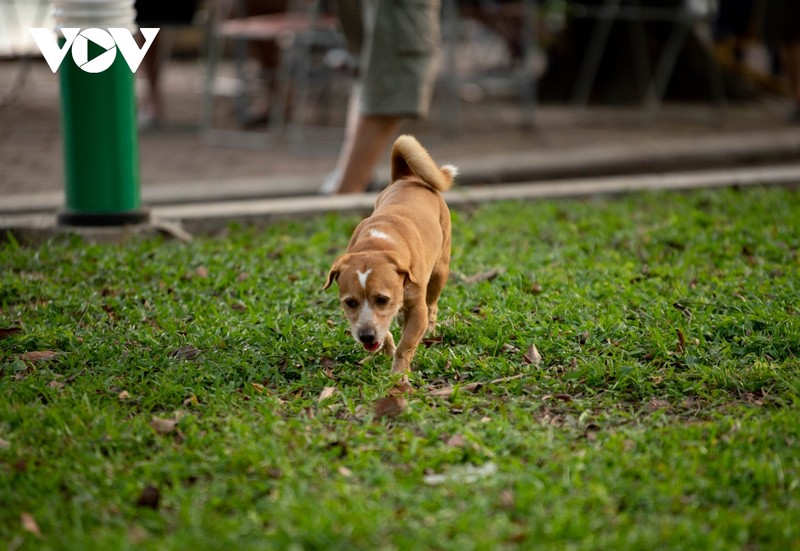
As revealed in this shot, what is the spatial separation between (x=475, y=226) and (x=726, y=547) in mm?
3259

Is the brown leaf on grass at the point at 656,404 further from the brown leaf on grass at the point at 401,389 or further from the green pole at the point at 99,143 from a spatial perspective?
the green pole at the point at 99,143

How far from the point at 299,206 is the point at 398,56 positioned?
94cm

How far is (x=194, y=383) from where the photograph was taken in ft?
11.2

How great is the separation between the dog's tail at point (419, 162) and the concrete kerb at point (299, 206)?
5.62 ft

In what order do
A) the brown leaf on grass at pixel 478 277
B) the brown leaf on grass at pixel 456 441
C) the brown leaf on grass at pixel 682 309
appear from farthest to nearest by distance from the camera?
the brown leaf on grass at pixel 478 277 < the brown leaf on grass at pixel 682 309 < the brown leaf on grass at pixel 456 441

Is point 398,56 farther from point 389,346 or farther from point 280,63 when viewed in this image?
point 280,63

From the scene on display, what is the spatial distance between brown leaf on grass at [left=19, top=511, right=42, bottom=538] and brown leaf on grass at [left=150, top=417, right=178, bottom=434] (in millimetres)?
541

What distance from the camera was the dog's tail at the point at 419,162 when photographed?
377 centimetres

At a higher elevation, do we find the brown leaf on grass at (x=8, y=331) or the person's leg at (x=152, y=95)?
the brown leaf on grass at (x=8, y=331)

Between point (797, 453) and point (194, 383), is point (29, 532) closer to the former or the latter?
point (194, 383)

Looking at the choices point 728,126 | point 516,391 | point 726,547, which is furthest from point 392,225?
point 728,126

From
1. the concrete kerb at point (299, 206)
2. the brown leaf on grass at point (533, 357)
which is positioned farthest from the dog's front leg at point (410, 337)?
the concrete kerb at point (299, 206)

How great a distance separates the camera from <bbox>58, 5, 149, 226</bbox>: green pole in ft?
16.1

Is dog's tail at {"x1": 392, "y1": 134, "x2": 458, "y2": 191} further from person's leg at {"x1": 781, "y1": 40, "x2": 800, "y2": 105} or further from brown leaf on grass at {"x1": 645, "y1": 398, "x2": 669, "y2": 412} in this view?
person's leg at {"x1": 781, "y1": 40, "x2": 800, "y2": 105}
